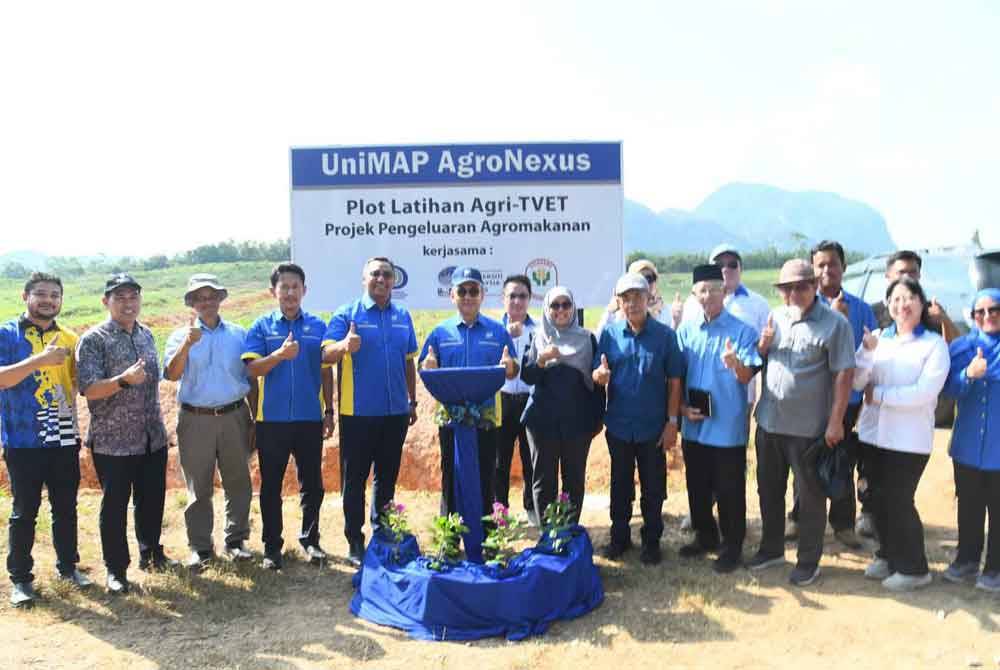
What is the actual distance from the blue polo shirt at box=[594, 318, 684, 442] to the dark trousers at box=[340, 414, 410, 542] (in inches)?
55.2

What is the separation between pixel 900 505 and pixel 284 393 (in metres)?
3.82

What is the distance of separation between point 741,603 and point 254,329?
11.2ft

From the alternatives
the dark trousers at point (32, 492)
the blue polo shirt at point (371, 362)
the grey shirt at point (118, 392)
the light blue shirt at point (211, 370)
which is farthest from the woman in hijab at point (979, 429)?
the dark trousers at point (32, 492)

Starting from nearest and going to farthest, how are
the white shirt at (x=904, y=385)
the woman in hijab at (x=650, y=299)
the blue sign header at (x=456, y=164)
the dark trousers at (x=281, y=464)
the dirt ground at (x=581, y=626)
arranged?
the dirt ground at (x=581, y=626) → the white shirt at (x=904, y=385) → the dark trousers at (x=281, y=464) → the woman in hijab at (x=650, y=299) → the blue sign header at (x=456, y=164)

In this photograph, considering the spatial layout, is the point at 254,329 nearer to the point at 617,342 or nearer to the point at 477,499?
the point at 477,499

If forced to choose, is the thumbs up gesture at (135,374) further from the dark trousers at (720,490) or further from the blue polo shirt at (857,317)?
the blue polo shirt at (857,317)

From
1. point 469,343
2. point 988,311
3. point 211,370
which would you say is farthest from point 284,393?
point 988,311

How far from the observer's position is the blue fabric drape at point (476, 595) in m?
4.21

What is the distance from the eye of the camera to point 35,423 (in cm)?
451

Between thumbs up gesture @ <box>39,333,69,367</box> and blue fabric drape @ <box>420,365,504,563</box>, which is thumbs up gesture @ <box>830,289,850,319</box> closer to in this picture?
blue fabric drape @ <box>420,365,504,563</box>

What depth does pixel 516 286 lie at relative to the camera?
5.55 m

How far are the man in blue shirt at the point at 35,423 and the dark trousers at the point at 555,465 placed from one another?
2809mm

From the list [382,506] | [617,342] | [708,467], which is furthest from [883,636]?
[382,506]

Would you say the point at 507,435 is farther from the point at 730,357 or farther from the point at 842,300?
the point at 842,300
